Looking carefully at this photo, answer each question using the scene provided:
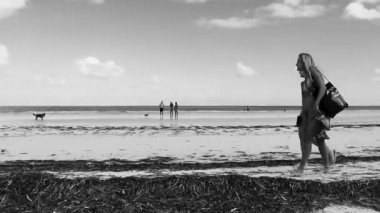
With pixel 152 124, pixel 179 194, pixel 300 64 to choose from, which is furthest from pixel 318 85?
pixel 152 124

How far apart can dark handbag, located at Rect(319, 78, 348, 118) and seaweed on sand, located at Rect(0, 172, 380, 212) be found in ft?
4.02

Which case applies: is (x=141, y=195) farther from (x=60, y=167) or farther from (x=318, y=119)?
(x=60, y=167)

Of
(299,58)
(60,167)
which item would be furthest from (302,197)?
(60,167)

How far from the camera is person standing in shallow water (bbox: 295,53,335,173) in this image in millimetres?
6219

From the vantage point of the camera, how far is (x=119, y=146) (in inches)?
480

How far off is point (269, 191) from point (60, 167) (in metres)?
4.44

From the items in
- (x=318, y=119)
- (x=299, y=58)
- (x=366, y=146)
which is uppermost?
(x=299, y=58)

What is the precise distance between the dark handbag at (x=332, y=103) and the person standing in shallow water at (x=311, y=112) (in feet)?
0.26

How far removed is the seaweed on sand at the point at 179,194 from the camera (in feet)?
14.3

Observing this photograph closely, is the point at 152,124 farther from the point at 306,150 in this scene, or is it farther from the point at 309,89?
the point at 309,89

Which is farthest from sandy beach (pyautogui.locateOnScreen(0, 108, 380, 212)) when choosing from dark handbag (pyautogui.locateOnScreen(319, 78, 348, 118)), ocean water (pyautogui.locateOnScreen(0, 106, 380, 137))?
ocean water (pyautogui.locateOnScreen(0, 106, 380, 137))

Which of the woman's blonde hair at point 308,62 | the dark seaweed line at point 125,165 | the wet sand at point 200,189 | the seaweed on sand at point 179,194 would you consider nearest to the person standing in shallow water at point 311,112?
the woman's blonde hair at point 308,62

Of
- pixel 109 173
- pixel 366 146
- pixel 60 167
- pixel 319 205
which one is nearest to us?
pixel 319 205

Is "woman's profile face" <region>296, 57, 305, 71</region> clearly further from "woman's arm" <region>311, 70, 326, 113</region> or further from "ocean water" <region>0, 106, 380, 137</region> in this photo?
"ocean water" <region>0, 106, 380, 137</region>
